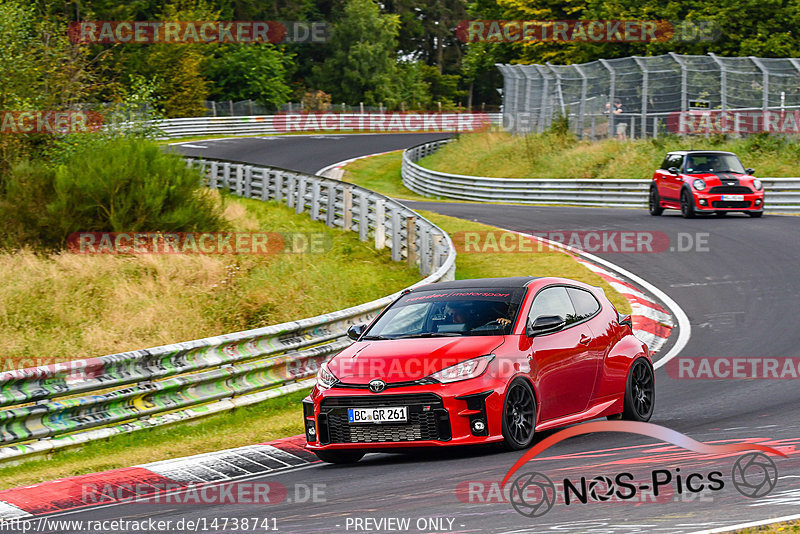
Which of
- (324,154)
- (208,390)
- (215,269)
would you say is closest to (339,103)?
(324,154)

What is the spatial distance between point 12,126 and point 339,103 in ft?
218

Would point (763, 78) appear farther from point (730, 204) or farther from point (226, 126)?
point (226, 126)

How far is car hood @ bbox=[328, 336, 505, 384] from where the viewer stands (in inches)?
331

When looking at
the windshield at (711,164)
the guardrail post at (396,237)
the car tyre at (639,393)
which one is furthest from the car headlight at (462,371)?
the windshield at (711,164)

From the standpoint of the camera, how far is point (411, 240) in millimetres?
20750

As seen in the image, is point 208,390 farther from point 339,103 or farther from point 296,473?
point 339,103

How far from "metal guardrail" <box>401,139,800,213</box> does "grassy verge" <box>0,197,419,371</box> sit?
12758 millimetres

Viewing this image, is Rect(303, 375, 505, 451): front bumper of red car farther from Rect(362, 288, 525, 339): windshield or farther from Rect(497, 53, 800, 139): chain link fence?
Rect(497, 53, 800, 139): chain link fence

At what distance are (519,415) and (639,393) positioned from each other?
74.9 inches
